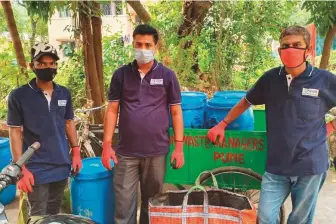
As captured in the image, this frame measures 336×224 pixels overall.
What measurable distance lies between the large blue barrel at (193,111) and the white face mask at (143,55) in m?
0.68

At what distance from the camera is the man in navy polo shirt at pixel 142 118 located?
271 cm

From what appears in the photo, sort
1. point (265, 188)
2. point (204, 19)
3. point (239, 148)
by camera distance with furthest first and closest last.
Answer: point (204, 19) → point (239, 148) → point (265, 188)

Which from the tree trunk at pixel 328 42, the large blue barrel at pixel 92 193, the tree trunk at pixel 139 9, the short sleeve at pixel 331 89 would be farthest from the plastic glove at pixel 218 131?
the tree trunk at pixel 139 9

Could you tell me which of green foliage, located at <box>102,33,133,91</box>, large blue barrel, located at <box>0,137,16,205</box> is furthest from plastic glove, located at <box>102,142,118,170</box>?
green foliage, located at <box>102,33,133,91</box>

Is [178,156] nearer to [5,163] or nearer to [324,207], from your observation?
[324,207]

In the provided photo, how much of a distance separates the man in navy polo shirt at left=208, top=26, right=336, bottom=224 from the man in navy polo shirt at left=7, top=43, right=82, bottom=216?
158cm

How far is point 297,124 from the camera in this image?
2402 mm

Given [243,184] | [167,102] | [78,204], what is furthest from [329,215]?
[78,204]

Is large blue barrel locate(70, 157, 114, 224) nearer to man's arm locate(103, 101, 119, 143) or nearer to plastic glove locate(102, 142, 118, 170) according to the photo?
plastic glove locate(102, 142, 118, 170)

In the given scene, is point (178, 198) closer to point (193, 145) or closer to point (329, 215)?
point (193, 145)

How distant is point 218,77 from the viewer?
25.2 ft

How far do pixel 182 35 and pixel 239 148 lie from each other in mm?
5057

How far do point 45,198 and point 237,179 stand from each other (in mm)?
1697

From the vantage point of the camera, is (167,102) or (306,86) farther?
(167,102)
